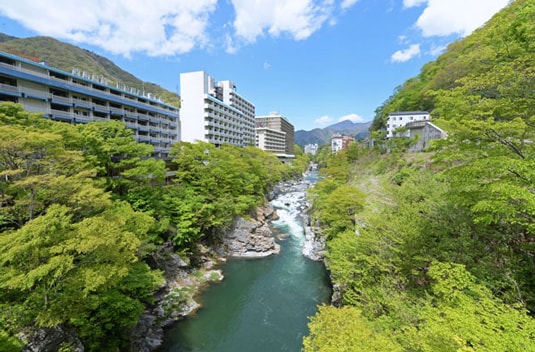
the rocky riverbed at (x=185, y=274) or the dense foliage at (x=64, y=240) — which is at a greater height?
the dense foliage at (x=64, y=240)

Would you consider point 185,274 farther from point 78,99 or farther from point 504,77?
point 78,99

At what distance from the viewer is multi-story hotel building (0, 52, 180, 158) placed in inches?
767

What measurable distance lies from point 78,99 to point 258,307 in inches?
1109

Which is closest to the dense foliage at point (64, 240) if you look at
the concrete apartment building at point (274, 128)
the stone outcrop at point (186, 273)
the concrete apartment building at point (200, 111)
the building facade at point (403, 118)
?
the stone outcrop at point (186, 273)

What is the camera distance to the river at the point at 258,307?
1267 cm

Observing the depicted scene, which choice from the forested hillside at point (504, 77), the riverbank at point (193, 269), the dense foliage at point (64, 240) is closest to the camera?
the forested hillside at point (504, 77)

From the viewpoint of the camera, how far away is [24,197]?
963 cm

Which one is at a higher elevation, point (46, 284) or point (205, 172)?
point (205, 172)

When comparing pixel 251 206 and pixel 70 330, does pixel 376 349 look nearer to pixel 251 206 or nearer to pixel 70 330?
pixel 70 330

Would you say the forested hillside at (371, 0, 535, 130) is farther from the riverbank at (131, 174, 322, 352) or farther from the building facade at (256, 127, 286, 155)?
the building facade at (256, 127, 286, 155)

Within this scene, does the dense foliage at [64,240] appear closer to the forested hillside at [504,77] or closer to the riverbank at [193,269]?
the riverbank at [193,269]

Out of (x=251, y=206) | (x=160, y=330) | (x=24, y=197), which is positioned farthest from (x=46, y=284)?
(x=251, y=206)

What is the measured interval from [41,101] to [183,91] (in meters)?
24.3

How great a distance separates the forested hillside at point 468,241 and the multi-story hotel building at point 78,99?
26805mm
